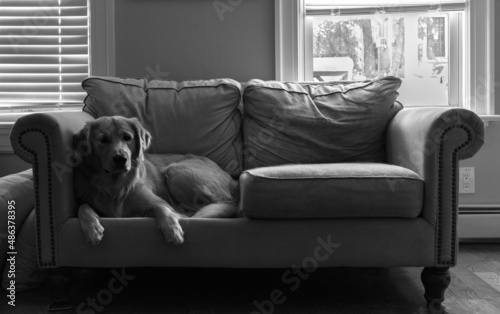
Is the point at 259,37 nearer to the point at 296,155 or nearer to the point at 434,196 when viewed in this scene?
the point at 296,155

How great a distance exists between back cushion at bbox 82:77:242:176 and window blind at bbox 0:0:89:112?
61 centimetres

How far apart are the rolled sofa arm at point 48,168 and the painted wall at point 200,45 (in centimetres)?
123

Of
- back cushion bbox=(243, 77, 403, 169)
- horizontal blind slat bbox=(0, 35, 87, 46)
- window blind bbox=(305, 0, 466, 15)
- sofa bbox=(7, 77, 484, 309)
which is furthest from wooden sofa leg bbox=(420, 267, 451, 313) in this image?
horizontal blind slat bbox=(0, 35, 87, 46)

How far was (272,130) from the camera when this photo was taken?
282 cm

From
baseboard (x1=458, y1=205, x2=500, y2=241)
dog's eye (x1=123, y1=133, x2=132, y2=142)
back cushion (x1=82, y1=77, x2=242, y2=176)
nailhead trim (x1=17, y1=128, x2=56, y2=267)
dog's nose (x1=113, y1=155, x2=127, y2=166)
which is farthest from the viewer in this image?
baseboard (x1=458, y1=205, x2=500, y2=241)

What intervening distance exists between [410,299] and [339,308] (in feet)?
1.07

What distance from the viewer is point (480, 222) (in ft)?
10.7

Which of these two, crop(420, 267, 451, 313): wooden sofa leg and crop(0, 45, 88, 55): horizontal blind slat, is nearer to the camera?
crop(420, 267, 451, 313): wooden sofa leg

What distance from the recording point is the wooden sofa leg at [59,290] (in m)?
2.15

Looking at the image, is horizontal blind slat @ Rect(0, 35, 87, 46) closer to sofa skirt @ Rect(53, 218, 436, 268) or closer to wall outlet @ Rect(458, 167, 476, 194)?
sofa skirt @ Rect(53, 218, 436, 268)

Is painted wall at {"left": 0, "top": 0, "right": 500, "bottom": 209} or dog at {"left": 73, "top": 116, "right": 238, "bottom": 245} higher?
painted wall at {"left": 0, "top": 0, "right": 500, "bottom": 209}

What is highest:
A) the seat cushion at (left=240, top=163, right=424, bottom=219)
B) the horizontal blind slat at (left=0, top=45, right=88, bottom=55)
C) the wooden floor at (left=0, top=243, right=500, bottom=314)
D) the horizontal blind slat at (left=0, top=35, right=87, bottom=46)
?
the horizontal blind slat at (left=0, top=35, right=87, bottom=46)

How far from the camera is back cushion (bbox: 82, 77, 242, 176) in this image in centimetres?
275

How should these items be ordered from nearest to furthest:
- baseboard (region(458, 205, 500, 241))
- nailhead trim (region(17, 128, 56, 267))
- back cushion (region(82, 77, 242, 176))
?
nailhead trim (region(17, 128, 56, 267)) → back cushion (region(82, 77, 242, 176)) → baseboard (region(458, 205, 500, 241))
